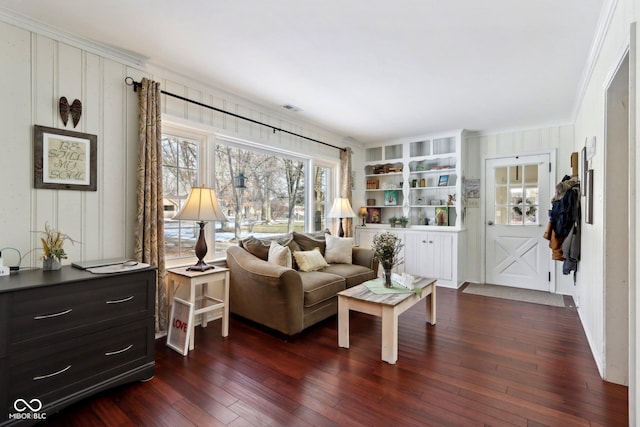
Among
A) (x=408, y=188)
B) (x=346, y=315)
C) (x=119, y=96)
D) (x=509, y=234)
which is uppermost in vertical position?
(x=119, y=96)

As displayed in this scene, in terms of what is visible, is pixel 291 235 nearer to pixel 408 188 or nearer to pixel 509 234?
pixel 408 188

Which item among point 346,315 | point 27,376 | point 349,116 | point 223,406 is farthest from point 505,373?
point 349,116

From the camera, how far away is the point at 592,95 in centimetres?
279

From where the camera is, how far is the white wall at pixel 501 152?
454 centimetres

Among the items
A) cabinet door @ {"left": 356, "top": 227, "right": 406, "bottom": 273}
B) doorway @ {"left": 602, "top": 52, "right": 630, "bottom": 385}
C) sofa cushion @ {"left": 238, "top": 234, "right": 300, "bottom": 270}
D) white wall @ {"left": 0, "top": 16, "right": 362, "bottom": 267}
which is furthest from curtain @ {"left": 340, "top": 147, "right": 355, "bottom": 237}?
doorway @ {"left": 602, "top": 52, "right": 630, "bottom": 385}

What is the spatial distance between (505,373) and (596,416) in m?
0.54

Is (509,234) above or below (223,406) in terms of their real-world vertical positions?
above

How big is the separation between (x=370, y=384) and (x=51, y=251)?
2340 mm

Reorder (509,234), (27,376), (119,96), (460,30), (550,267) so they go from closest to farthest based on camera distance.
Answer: (27,376) → (460,30) → (119,96) → (550,267) → (509,234)

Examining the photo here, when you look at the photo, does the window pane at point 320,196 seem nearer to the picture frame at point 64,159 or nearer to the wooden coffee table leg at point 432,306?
the wooden coffee table leg at point 432,306

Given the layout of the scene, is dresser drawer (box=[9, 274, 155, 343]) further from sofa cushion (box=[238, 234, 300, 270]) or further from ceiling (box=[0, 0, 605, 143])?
ceiling (box=[0, 0, 605, 143])

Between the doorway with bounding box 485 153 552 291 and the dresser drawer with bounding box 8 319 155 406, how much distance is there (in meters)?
4.90

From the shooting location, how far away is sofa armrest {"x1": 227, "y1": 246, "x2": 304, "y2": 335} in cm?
284

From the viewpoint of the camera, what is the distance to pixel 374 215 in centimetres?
595
